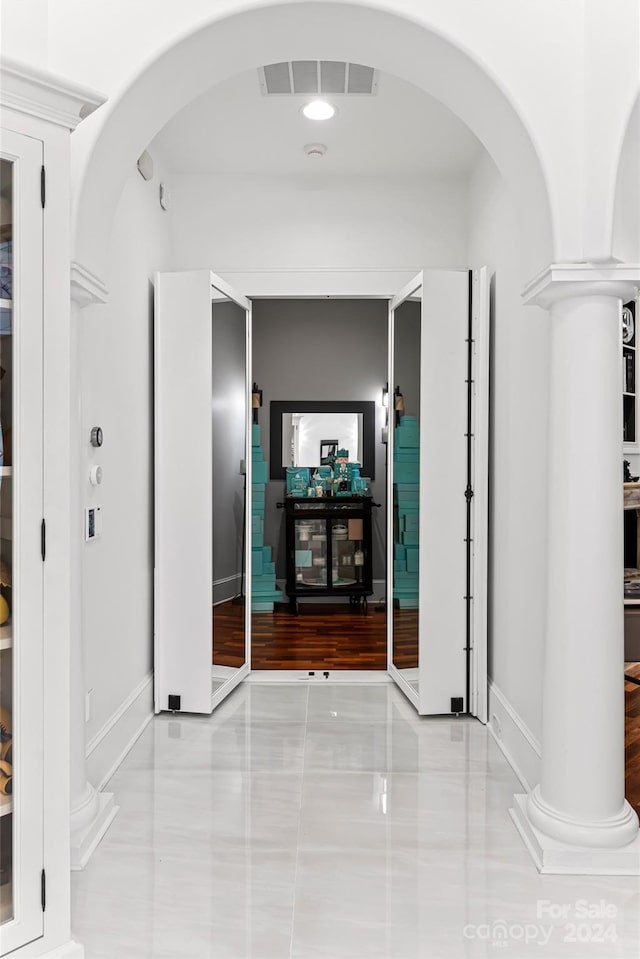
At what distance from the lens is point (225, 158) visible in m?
3.74

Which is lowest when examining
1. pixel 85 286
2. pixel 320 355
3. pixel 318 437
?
pixel 318 437

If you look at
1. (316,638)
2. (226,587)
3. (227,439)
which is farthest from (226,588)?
(316,638)

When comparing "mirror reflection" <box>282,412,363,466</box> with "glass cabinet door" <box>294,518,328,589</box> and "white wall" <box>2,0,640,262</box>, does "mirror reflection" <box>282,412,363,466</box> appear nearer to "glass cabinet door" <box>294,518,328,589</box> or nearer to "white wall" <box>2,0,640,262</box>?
"glass cabinet door" <box>294,518,328,589</box>

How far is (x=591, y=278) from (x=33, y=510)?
1.73m

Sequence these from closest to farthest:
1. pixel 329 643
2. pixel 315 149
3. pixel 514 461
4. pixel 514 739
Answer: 1. pixel 514 739
2. pixel 514 461
3. pixel 315 149
4. pixel 329 643

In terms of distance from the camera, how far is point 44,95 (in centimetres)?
161

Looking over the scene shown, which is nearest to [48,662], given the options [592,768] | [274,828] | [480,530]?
[274,828]

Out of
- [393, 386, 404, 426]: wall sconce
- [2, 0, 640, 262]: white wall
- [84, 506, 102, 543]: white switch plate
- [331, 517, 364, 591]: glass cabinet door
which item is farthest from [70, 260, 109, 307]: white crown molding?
[331, 517, 364, 591]: glass cabinet door

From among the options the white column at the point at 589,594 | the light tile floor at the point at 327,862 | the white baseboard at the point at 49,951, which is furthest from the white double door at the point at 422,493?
the white baseboard at the point at 49,951

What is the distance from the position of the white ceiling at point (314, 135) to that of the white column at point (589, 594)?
1.56 metres

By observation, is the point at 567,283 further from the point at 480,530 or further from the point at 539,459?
the point at 480,530

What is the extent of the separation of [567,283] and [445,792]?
192 centimetres

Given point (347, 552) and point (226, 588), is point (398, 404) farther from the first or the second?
point (347, 552)

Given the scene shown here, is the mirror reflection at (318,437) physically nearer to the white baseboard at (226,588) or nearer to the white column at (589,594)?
the white baseboard at (226,588)
